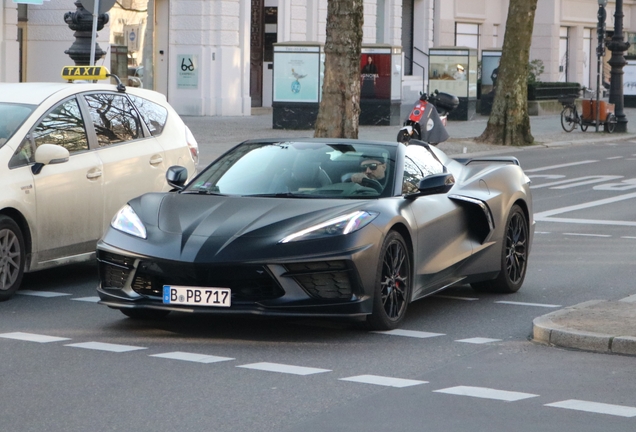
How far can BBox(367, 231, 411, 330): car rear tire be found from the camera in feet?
25.9

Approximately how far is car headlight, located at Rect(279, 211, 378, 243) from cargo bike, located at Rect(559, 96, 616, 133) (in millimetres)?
27482

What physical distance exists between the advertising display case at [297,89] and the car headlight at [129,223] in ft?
75.6

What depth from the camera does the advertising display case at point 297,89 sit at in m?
31.3

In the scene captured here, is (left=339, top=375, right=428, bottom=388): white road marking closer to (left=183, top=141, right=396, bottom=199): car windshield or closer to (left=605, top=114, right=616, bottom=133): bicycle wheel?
(left=183, top=141, right=396, bottom=199): car windshield

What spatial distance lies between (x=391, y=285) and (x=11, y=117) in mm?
3566

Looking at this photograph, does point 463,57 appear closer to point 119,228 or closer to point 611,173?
point 611,173

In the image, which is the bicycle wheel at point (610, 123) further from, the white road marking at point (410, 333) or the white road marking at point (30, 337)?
the white road marking at point (30, 337)

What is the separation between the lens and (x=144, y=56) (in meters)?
36.4

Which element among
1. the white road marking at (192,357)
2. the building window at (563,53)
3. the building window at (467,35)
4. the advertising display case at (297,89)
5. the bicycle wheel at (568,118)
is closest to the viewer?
the white road marking at (192,357)

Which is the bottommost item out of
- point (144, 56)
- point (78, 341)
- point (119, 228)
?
point (78, 341)

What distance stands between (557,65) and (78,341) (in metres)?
53.3

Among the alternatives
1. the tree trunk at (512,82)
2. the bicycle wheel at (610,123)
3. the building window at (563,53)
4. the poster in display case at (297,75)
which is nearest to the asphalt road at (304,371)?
the tree trunk at (512,82)

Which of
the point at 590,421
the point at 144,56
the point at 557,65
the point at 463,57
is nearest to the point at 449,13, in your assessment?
the point at 557,65

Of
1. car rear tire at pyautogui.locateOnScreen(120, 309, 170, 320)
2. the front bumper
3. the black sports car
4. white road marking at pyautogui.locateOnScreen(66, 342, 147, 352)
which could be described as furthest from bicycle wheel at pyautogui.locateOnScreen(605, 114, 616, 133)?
white road marking at pyautogui.locateOnScreen(66, 342, 147, 352)
